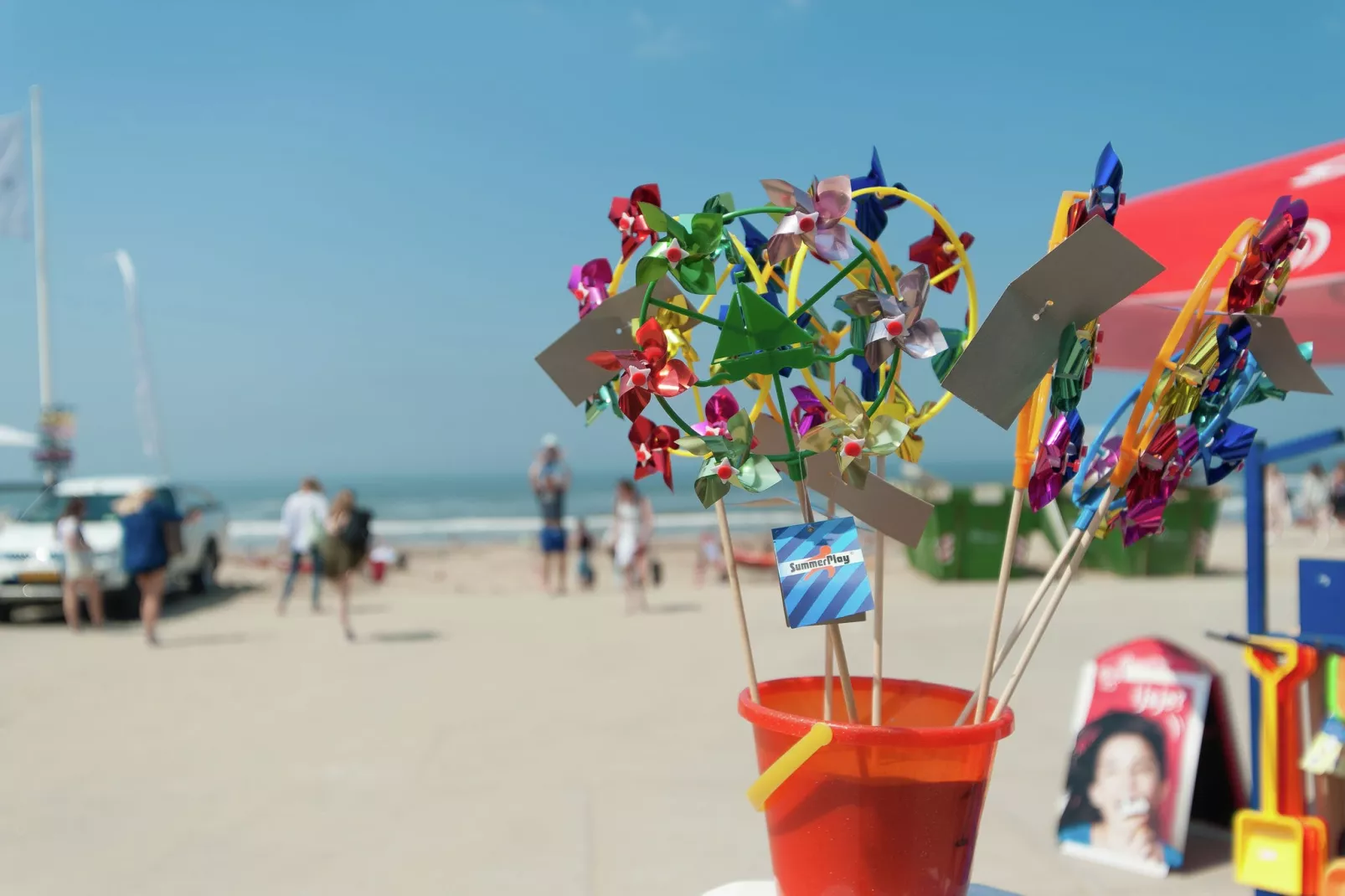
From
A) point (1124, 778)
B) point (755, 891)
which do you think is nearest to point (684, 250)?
point (755, 891)

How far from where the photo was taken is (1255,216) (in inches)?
105

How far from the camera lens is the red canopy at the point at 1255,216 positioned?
2.58 meters

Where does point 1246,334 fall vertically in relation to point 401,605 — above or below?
above

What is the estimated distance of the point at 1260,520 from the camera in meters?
3.37

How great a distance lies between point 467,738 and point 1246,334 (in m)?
5.02

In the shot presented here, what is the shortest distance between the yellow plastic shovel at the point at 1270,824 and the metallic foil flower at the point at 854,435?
2.27 metres

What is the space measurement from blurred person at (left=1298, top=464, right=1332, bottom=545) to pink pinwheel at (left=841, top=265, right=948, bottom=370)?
2192 centimetres

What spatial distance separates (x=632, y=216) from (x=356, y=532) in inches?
323

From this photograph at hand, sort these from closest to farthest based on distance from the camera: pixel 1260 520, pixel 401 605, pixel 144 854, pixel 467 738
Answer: pixel 1260 520 → pixel 144 854 → pixel 467 738 → pixel 401 605

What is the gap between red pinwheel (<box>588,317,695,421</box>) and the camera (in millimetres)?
1378

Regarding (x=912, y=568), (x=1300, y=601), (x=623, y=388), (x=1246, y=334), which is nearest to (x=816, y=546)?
(x=623, y=388)

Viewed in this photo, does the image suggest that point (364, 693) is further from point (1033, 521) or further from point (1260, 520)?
point (1033, 521)

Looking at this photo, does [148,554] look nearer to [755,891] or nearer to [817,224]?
[755,891]

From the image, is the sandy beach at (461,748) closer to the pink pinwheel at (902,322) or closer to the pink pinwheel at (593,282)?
the pink pinwheel at (593,282)
